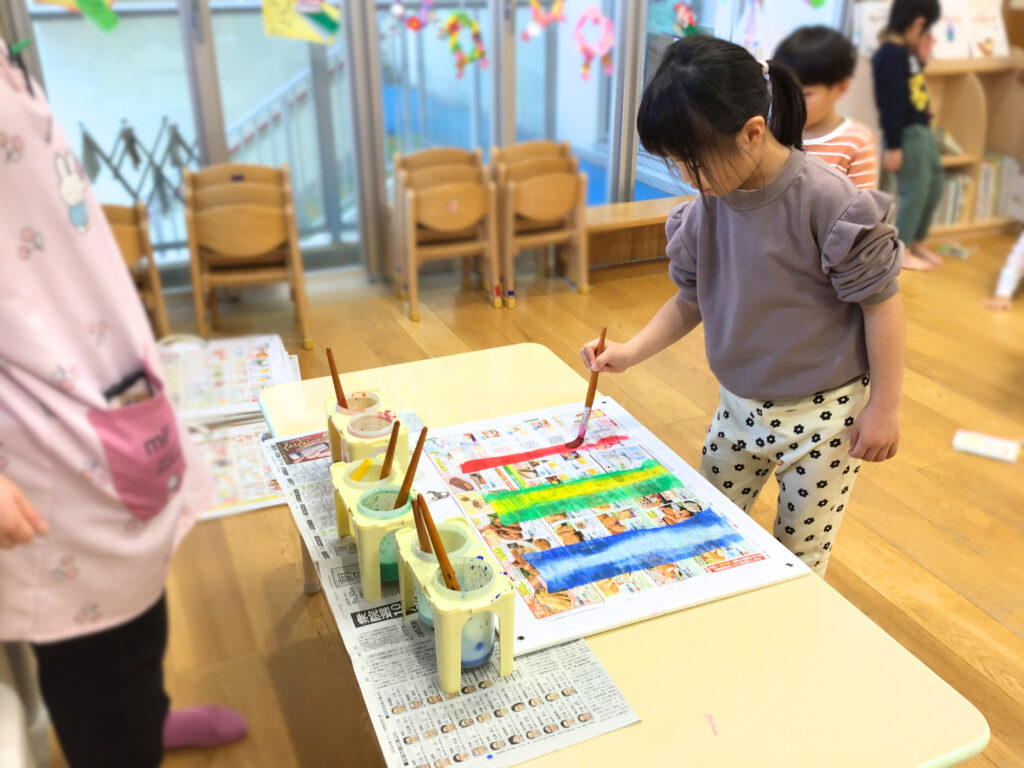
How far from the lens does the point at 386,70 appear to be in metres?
0.82

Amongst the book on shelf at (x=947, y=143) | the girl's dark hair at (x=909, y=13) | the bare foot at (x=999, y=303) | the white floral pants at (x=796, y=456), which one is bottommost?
the white floral pants at (x=796, y=456)

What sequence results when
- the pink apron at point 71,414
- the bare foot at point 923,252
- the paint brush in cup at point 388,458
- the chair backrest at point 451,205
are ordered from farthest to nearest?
1. the chair backrest at point 451,205
2. the bare foot at point 923,252
3. the paint brush in cup at point 388,458
4. the pink apron at point 71,414

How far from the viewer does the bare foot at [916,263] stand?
2.78ft

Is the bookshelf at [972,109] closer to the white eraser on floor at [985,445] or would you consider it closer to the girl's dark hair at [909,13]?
the girl's dark hair at [909,13]

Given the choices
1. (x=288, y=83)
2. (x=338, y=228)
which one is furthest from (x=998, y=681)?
(x=288, y=83)

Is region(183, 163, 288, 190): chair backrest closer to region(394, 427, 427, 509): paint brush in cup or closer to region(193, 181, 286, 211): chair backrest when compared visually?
region(193, 181, 286, 211): chair backrest

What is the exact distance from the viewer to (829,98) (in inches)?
31.4

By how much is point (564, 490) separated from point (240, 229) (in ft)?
1.47

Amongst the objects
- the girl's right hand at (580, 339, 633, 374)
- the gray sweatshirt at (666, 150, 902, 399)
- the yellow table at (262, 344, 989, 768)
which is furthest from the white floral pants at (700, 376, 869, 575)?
the yellow table at (262, 344, 989, 768)

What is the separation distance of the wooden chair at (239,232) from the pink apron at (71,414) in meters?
0.05

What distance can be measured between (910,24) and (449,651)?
0.72 metres

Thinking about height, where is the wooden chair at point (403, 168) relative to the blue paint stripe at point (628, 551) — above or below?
above

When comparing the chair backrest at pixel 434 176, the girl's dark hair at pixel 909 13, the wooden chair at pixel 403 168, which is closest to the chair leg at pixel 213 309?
the wooden chair at pixel 403 168

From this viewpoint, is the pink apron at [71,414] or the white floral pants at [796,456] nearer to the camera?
the pink apron at [71,414]
